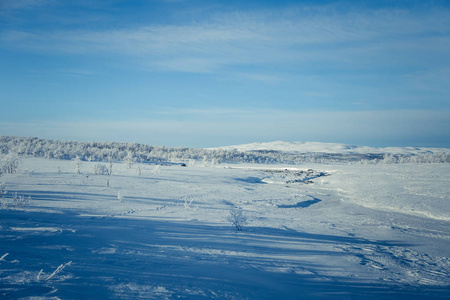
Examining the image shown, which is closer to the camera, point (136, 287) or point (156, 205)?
point (136, 287)

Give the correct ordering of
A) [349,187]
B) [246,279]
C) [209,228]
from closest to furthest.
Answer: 1. [246,279]
2. [209,228]
3. [349,187]

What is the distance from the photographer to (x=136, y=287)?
4.11 meters

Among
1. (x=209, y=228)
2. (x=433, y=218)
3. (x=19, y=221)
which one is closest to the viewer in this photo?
(x=19, y=221)

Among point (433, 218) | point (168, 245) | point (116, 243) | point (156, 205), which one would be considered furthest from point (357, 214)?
point (116, 243)

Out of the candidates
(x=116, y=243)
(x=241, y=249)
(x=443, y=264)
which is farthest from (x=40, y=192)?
(x=443, y=264)

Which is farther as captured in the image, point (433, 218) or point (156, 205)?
point (433, 218)

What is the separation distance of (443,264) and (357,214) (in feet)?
24.0

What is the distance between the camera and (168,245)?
636 centimetres

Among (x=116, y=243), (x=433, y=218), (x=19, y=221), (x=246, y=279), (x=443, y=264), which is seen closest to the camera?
(x=246, y=279)

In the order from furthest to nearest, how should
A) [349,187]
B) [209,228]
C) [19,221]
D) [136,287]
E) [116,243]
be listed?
[349,187] → [209,228] → [19,221] → [116,243] → [136,287]

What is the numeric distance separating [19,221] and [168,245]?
4243 mm

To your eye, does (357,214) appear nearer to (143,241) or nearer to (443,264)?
(443,264)

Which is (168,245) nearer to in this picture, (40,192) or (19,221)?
(19,221)

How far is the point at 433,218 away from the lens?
43.2ft
